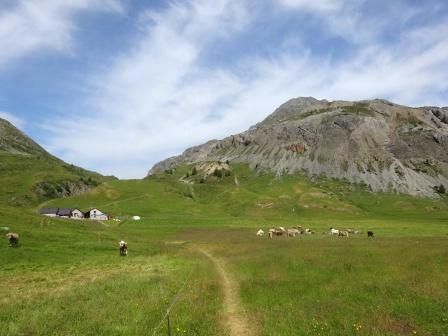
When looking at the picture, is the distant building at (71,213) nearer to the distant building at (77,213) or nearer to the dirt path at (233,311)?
the distant building at (77,213)

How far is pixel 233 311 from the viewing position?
23531 mm

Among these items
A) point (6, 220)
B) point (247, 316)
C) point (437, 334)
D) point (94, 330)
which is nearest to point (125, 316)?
point (94, 330)

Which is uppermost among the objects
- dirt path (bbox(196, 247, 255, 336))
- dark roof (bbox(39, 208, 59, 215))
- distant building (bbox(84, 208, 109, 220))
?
dark roof (bbox(39, 208, 59, 215))

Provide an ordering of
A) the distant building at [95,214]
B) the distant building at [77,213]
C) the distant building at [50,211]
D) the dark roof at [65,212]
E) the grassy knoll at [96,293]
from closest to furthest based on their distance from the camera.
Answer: the grassy knoll at [96,293]
the distant building at [95,214]
the distant building at [50,211]
the dark roof at [65,212]
the distant building at [77,213]

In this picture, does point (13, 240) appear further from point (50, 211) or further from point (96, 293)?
point (50, 211)

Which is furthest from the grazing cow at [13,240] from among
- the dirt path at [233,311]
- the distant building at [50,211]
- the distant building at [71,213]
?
the distant building at [50,211]

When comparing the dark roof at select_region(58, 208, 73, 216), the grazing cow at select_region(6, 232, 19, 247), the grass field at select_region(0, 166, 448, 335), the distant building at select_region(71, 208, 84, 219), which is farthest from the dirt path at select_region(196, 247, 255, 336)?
the dark roof at select_region(58, 208, 73, 216)

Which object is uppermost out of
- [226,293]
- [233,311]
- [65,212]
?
[65,212]

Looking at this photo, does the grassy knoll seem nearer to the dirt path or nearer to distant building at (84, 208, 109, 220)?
the dirt path

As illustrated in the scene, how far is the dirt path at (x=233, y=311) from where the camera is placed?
1976 centimetres

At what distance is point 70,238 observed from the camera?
6525cm

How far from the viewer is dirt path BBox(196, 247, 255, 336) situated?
19756mm

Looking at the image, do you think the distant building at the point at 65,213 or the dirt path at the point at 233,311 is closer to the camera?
the dirt path at the point at 233,311

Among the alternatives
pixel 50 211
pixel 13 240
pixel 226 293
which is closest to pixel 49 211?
pixel 50 211
